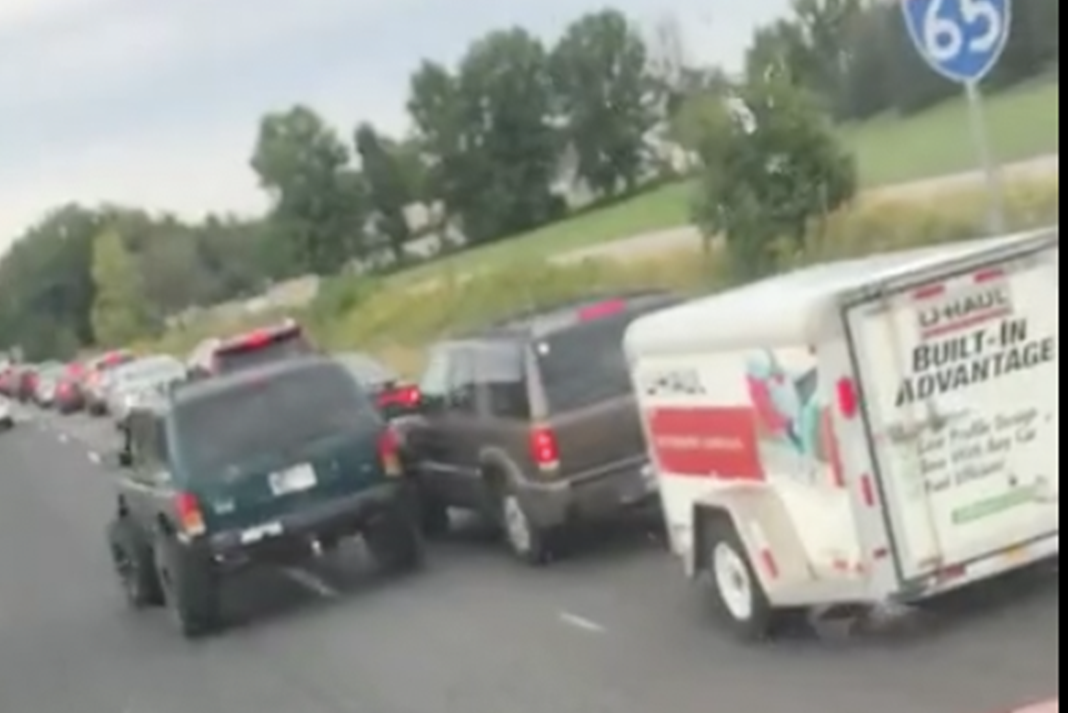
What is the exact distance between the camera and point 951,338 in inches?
520

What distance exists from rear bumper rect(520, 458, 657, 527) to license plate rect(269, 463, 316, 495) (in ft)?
6.14

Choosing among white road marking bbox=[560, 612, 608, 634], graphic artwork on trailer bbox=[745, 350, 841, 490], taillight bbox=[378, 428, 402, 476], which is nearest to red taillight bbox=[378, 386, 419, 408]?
taillight bbox=[378, 428, 402, 476]

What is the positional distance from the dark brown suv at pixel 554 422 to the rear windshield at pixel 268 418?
0.93 meters

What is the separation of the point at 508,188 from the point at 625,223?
1491 cm

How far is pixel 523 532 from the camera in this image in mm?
19438

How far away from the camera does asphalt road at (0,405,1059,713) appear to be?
12547mm

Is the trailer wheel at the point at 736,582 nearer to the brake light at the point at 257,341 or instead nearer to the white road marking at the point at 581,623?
the white road marking at the point at 581,623

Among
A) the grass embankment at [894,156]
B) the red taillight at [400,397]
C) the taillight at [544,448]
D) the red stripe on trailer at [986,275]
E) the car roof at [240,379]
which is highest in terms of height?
the red stripe on trailer at [986,275]

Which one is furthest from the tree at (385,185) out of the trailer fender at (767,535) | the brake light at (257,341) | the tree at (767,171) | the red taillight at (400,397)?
the trailer fender at (767,535)

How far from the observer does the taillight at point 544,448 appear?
18.6m

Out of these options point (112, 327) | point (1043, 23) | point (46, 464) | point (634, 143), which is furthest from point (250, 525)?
point (112, 327)

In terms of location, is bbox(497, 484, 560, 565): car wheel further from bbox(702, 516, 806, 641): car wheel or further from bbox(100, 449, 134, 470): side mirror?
bbox(702, 516, 806, 641): car wheel

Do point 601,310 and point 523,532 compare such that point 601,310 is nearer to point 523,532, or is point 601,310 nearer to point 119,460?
point 523,532

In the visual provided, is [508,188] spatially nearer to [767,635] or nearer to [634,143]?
[634,143]
